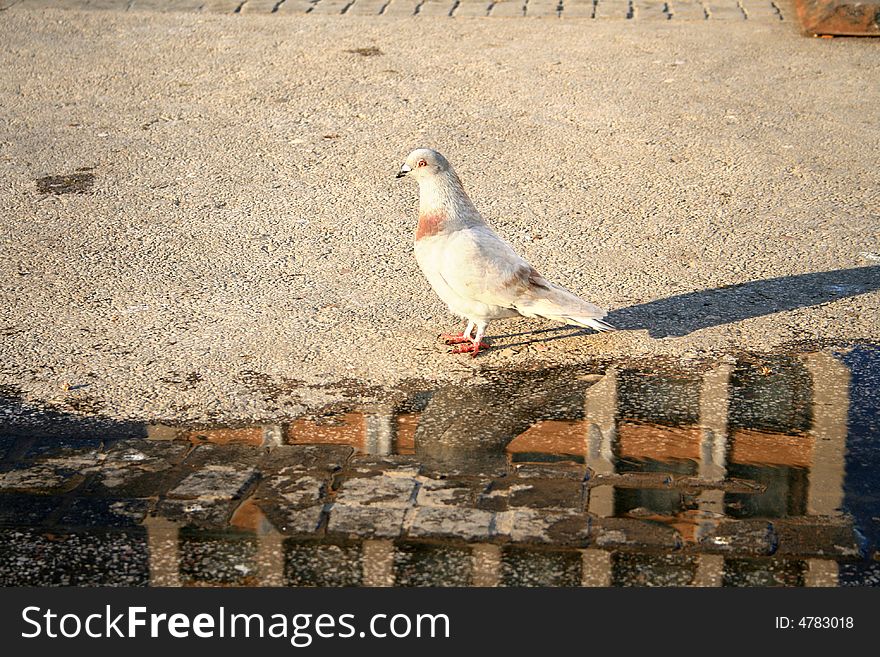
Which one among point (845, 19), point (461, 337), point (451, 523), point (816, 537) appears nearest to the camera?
point (816, 537)

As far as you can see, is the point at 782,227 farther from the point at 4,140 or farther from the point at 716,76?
the point at 4,140

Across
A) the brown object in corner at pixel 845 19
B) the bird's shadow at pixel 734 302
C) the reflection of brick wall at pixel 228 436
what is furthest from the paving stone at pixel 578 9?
the reflection of brick wall at pixel 228 436

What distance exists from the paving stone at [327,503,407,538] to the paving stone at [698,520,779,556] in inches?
40.8

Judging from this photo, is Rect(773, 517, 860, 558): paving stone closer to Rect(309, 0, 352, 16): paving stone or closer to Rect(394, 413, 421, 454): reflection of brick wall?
Rect(394, 413, 421, 454): reflection of brick wall

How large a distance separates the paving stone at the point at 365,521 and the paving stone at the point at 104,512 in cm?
67

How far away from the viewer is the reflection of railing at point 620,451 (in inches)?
149

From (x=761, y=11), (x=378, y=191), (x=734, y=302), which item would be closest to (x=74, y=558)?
(x=734, y=302)

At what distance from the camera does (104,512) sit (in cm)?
410

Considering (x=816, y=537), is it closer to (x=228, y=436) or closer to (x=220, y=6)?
(x=228, y=436)

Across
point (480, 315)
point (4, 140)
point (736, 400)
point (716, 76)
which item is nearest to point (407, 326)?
point (480, 315)

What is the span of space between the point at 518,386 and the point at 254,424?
1.17 m

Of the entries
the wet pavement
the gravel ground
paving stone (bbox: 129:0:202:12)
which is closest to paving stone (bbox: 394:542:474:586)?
the wet pavement

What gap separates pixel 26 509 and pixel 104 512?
0.92ft

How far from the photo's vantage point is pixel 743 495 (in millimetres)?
→ 4207
